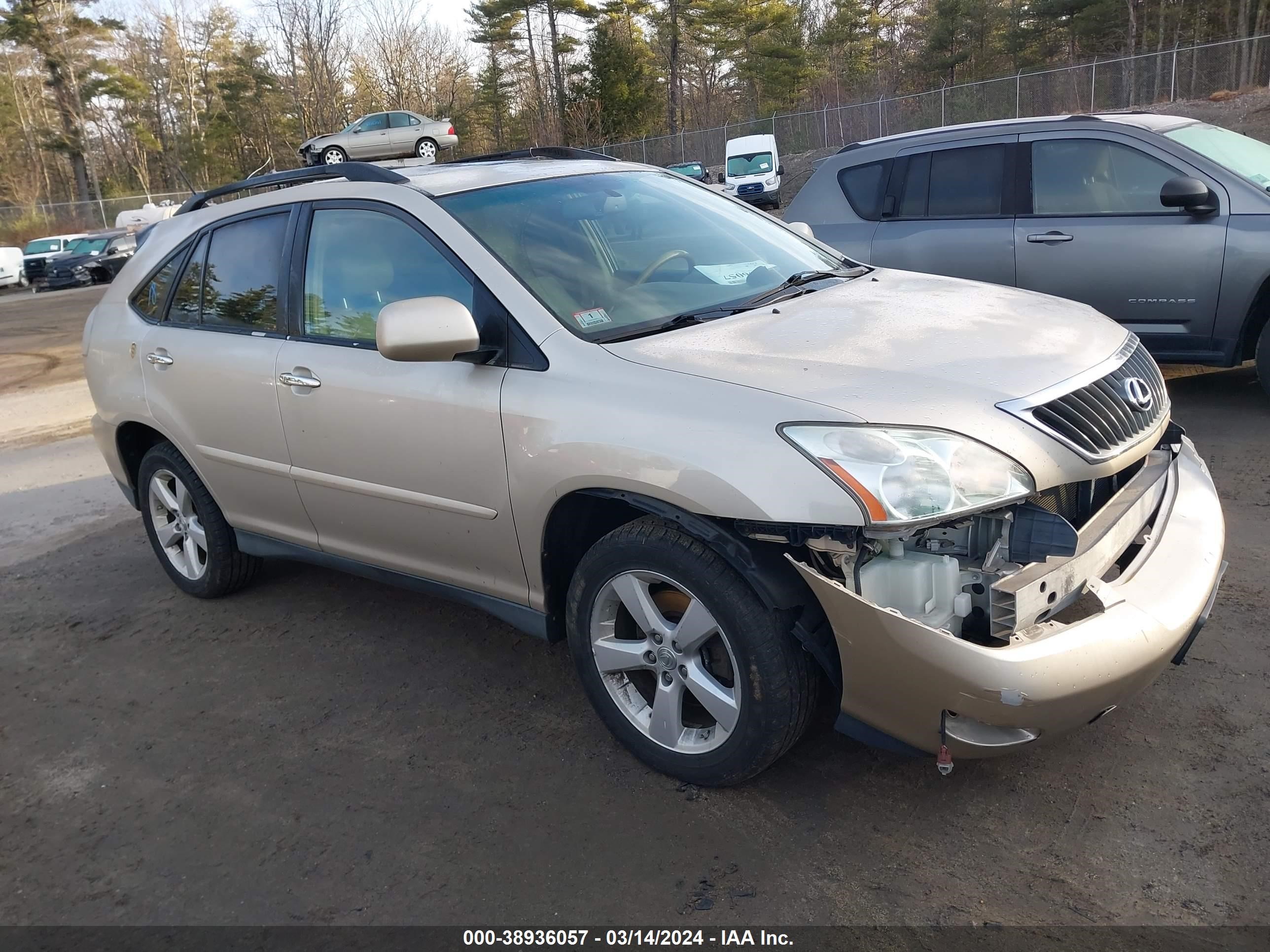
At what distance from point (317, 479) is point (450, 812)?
1.43m

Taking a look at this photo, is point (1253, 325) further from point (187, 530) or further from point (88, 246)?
point (88, 246)

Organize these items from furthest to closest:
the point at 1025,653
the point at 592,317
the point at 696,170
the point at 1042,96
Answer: the point at 696,170, the point at 1042,96, the point at 592,317, the point at 1025,653

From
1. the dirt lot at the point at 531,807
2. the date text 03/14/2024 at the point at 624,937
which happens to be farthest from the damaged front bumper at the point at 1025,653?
the date text 03/14/2024 at the point at 624,937

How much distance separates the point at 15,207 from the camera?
4756 centimetres

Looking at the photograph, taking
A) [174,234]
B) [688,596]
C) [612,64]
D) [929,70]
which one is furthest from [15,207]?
[688,596]

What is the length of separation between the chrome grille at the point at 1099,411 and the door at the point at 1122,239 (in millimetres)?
3204

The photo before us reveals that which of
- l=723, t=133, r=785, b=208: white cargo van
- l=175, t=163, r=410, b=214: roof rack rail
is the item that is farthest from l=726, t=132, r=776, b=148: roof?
l=175, t=163, r=410, b=214: roof rack rail

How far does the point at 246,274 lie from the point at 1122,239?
4.86 metres

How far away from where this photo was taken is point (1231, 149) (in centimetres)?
619

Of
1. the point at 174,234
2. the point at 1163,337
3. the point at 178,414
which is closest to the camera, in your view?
the point at 178,414

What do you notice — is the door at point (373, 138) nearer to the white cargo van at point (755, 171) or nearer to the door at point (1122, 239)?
the white cargo van at point (755, 171)

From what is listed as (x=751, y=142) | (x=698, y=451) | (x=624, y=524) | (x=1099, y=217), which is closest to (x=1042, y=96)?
(x=751, y=142)

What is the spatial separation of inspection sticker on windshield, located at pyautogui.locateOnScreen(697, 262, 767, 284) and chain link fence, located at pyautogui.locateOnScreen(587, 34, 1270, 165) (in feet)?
78.6

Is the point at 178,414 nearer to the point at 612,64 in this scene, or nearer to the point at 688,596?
the point at 688,596
